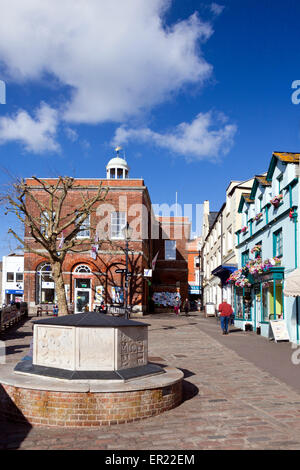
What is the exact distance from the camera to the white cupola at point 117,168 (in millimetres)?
42031

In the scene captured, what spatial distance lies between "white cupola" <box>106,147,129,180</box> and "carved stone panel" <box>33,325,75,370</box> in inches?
1373

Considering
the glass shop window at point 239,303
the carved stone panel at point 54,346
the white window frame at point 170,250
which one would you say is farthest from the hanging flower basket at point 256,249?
the white window frame at point 170,250

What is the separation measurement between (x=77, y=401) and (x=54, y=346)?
1308mm

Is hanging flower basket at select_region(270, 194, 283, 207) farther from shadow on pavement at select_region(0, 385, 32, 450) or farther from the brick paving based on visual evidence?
shadow on pavement at select_region(0, 385, 32, 450)

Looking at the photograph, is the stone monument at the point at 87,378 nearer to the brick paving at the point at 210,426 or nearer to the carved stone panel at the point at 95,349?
the carved stone panel at the point at 95,349

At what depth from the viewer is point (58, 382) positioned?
22.1 ft

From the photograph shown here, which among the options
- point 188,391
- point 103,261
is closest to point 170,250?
point 103,261

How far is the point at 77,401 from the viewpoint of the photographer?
20.6ft

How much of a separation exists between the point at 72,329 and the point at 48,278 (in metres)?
30.4

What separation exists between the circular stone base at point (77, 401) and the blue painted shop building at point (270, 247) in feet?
34.3

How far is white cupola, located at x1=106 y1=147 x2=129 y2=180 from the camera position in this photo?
42.0 metres

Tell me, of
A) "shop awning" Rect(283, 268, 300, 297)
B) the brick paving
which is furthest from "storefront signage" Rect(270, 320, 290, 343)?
the brick paving

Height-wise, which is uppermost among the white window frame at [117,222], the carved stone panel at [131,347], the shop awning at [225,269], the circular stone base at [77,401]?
the white window frame at [117,222]

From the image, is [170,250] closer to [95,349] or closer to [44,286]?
[44,286]
